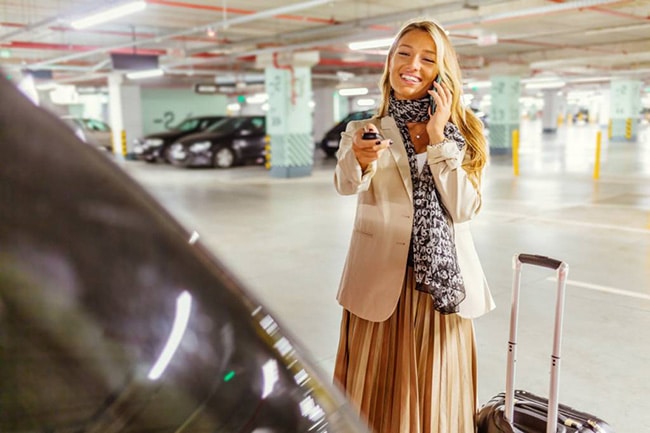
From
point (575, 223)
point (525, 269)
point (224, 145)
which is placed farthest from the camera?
point (224, 145)

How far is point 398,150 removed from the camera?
6.08ft

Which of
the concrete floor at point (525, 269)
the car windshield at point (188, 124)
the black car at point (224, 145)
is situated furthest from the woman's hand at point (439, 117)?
the car windshield at point (188, 124)

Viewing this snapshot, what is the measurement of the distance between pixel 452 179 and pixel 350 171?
0.30 m

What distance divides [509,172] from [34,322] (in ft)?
44.8

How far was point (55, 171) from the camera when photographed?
0.71 meters

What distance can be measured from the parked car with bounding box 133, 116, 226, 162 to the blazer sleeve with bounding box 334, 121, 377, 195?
15197mm

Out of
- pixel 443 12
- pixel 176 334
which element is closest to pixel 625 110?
pixel 443 12

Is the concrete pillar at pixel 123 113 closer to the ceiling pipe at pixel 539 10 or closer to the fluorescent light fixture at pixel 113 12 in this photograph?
the fluorescent light fixture at pixel 113 12

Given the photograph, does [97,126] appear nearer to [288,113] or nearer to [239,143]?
[239,143]

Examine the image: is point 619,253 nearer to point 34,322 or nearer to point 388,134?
point 388,134

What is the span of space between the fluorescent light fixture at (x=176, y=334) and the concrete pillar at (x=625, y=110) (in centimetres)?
2833

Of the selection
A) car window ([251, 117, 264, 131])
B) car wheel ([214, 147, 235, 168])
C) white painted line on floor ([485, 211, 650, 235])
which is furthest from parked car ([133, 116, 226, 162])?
white painted line on floor ([485, 211, 650, 235])

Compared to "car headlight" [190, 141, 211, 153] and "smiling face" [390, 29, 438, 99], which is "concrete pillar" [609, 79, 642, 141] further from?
"smiling face" [390, 29, 438, 99]

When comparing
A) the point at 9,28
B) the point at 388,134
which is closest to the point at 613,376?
the point at 388,134
